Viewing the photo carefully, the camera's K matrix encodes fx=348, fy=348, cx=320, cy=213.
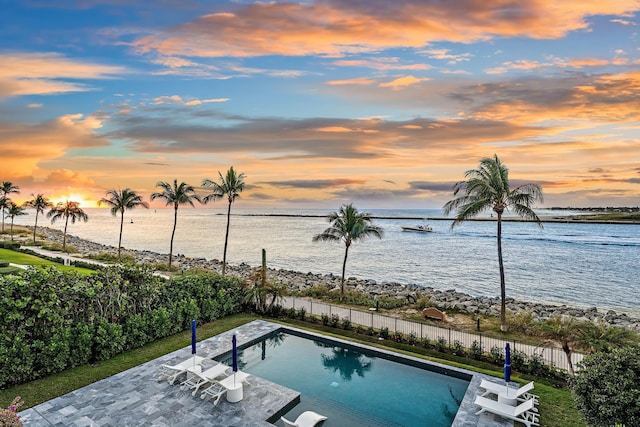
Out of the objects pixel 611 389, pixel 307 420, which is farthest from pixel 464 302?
pixel 307 420

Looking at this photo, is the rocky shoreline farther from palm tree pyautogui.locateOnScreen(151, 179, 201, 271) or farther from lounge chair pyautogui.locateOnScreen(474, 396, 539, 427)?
lounge chair pyautogui.locateOnScreen(474, 396, 539, 427)

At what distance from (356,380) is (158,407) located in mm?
6278

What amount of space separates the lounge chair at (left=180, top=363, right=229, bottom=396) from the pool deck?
9.1 inches

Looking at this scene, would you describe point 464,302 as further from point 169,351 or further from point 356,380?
point 169,351

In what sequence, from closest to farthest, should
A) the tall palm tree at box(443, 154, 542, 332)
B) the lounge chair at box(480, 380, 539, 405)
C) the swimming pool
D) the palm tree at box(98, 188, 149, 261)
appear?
the lounge chair at box(480, 380, 539, 405), the swimming pool, the tall palm tree at box(443, 154, 542, 332), the palm tree at box(98, 188, 149, 261)

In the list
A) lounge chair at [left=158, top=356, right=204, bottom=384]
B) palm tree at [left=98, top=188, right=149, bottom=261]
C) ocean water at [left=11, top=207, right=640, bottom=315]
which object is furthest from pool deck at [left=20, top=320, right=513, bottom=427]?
palm tree at [left=98, top=188, right=149, bottom=261]

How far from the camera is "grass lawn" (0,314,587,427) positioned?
→ 9680 millimetres

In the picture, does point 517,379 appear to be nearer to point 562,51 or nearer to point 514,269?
point 562,51

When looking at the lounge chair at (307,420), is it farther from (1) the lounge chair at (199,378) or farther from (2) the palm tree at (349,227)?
(2) the palm tree at (349,227)

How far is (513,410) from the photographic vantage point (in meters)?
9.19

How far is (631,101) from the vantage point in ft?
59.2

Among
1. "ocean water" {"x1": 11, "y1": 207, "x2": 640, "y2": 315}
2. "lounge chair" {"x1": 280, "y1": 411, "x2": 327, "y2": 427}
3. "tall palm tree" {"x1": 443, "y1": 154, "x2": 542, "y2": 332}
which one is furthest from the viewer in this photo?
"ocean water" {"x1": 11, "y1": 207, "x2": 640, "y2": 315}

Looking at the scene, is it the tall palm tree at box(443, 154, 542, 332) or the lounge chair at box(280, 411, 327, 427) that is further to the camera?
the tall palm tree at box(443, 154, 542, 332)

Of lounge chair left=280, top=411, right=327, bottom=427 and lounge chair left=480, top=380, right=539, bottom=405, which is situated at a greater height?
lounge chair left=480, top=380, right=539, bottom=405
